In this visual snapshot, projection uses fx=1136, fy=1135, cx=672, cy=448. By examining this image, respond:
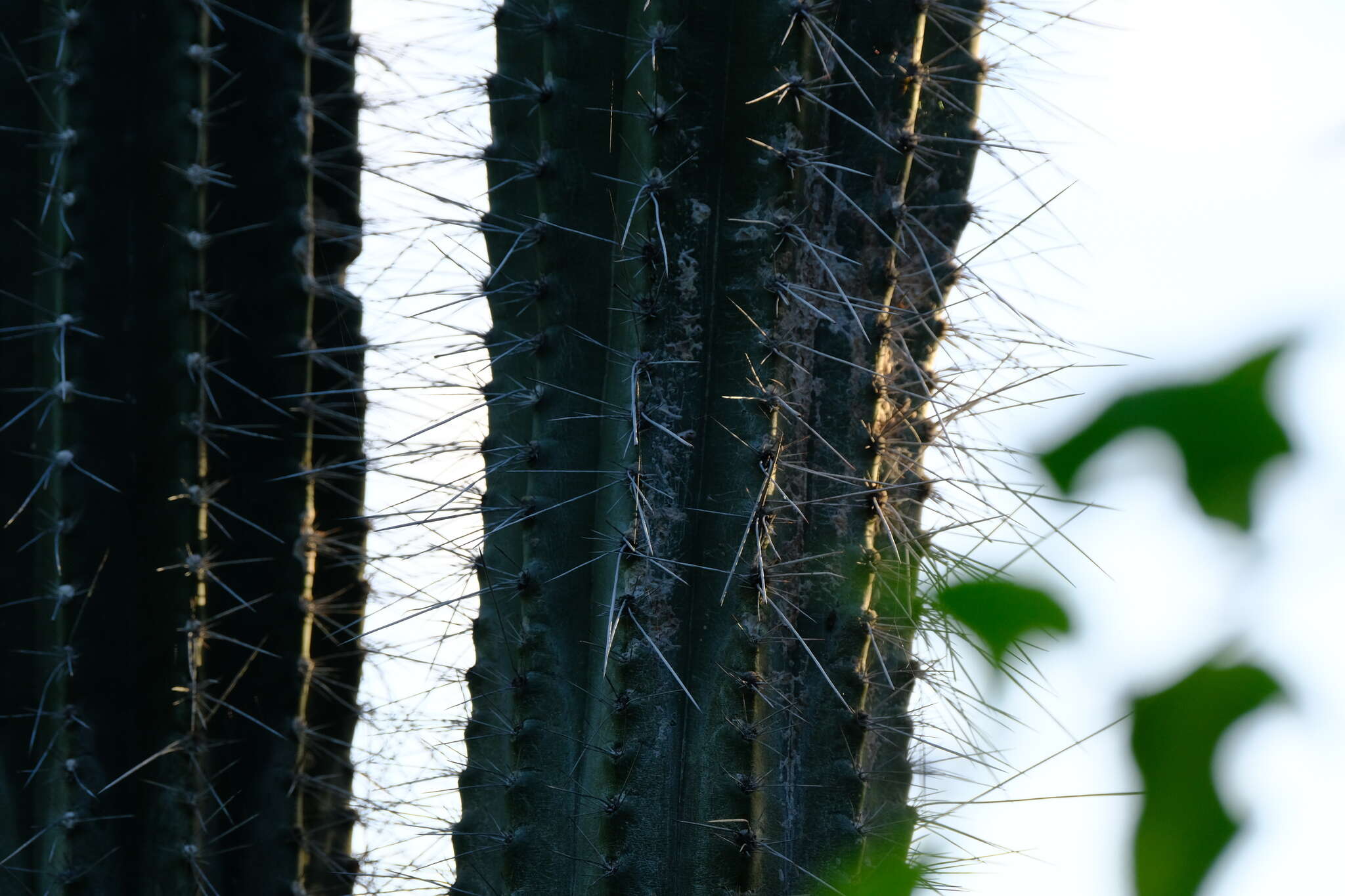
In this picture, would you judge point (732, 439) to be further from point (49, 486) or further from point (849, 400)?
point (49, 486)

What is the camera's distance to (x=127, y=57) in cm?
111

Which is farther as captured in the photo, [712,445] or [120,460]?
[120,460]

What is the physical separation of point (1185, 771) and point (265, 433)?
116 centimetres

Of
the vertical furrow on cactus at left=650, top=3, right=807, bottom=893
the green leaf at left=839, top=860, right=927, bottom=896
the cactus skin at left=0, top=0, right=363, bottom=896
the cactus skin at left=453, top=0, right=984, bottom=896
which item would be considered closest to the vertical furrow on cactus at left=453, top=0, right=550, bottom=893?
the cactus skin at left=453, top=0, right=984, bottom=896

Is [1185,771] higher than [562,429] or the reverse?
the reverse

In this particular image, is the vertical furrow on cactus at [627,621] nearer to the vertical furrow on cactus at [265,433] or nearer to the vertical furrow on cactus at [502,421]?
the vertical furrow on cactus at [502,421]

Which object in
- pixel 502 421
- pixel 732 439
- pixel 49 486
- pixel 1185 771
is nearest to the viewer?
pixel 1185 771

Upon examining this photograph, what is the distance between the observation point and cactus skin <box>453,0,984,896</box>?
0.84 meters

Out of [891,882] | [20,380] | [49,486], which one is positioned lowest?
[891,882]

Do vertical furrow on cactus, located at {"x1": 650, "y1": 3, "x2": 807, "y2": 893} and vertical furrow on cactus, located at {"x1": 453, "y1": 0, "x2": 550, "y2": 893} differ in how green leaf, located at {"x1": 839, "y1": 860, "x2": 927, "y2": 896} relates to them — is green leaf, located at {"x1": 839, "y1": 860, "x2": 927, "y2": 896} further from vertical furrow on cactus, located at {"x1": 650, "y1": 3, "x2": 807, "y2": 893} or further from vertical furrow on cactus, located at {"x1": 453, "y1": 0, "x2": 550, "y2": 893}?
vertical furrow on cactus, located at {"x1": 453, "y1": 0, "x2": 550, "y2": 893}

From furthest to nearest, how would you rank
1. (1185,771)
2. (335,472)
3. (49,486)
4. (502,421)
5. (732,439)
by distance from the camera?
1. (335,472)
2. (49,486)
3. (502,421)
4. (732,439)
5. (1185,771)

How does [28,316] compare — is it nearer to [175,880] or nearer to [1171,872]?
[175,880]

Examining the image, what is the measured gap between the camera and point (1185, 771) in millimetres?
158

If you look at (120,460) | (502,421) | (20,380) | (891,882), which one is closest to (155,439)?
(120,460)
